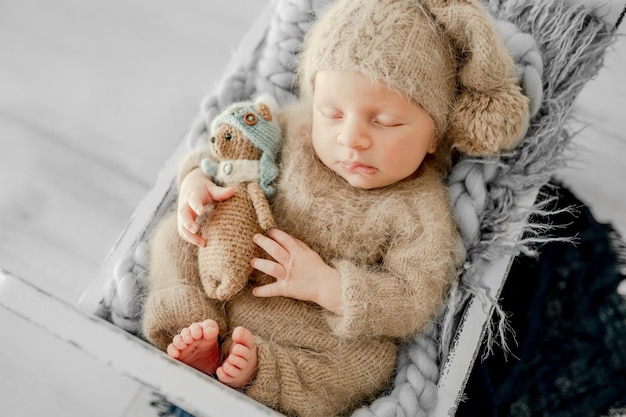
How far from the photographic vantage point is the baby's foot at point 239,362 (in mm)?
729

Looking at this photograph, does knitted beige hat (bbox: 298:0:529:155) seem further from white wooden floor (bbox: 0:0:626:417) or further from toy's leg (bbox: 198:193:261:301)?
white wooden floor (bbox: 0:0:626:417)

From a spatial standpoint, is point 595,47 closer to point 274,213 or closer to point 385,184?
point 385,184

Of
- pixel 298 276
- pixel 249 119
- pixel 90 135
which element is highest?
pixel 249 119

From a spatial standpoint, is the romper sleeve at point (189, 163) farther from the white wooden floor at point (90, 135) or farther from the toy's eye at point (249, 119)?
the white wooden floor at point (90, 135)

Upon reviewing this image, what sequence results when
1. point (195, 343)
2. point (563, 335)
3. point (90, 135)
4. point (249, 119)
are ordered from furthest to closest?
point (90, 135) → point (563, 335) → point (249, 119) → point (195, 343)

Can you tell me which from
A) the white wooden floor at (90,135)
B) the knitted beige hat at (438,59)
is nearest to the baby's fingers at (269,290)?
the knitted beige hat at (438,59)

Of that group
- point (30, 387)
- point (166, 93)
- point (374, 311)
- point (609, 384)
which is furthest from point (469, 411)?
Result: point (166, 93)

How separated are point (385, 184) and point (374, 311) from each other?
157 mm

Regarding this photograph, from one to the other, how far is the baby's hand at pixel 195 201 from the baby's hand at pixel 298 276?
7cm

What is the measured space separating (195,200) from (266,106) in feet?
0.49

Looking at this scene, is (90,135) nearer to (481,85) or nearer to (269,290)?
(269,290)

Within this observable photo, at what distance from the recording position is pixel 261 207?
798 mm

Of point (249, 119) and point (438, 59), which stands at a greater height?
point (438, 59)

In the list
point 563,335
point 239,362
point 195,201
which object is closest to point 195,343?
point 239,362
